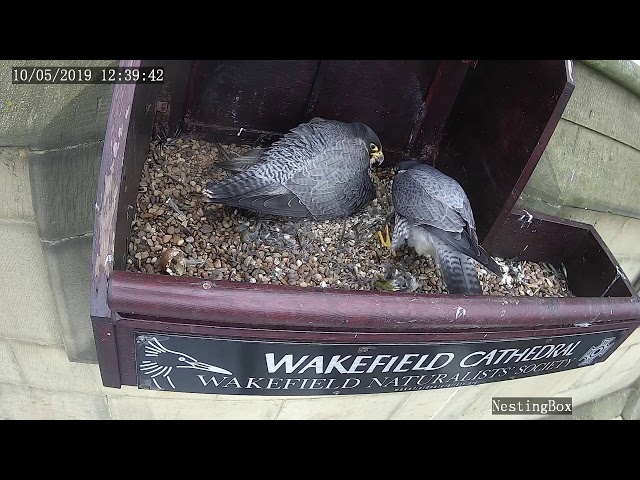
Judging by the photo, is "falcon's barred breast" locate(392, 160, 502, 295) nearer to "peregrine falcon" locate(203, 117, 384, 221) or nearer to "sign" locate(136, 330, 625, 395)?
"peregrine falcon" locate(203, 117, 384, 221)

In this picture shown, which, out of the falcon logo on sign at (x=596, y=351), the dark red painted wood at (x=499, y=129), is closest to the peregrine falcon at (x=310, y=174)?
the dark red painted wood at (x=499, y=129)

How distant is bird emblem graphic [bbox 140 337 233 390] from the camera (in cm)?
127

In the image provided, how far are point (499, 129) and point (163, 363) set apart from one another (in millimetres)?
1397

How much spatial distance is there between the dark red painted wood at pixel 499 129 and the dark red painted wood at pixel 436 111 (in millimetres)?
28

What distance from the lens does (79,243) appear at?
5.90 ft

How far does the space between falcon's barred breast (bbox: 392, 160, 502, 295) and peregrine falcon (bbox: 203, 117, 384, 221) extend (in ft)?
0.53

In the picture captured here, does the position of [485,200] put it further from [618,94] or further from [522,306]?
[618,94]

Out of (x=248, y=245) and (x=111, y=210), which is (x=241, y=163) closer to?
(x=248, y=245)

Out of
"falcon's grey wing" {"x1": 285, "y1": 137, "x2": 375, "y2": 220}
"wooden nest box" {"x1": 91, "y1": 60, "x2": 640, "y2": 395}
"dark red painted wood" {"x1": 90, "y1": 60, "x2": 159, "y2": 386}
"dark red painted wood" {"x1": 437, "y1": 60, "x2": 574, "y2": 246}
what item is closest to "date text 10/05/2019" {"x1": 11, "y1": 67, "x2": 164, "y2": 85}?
"wooden nest box" {"x1": 91, "y1": 60, "x2": 640, "y2": 395}

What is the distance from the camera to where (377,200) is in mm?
2291

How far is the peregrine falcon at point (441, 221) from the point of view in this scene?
76.6 inches

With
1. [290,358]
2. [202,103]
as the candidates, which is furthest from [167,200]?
[290,358]

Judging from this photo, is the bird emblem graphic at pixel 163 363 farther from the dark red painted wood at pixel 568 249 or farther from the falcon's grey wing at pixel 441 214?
the dark red painted wood at pixel 568 249

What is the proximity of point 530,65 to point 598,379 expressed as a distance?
2.80 metres
